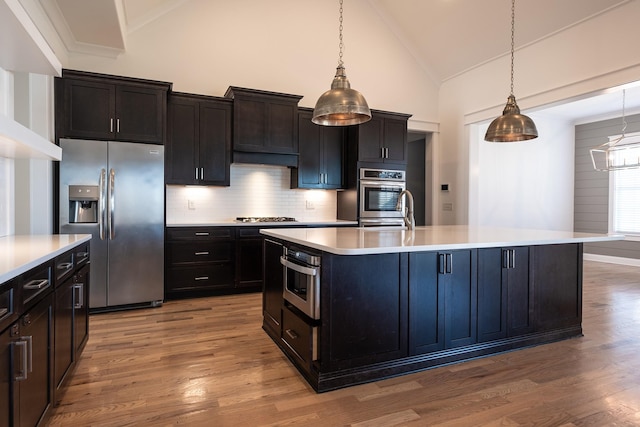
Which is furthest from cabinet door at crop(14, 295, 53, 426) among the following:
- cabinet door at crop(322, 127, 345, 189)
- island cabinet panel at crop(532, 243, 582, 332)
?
cabinet door at crop(322, 127, 345, 189)

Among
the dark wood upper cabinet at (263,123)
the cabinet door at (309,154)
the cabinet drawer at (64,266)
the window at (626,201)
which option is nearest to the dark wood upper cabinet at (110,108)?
the dark wood upper cabinet at (263,123)

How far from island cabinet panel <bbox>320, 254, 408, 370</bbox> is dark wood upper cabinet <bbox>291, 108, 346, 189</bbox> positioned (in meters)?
3.03

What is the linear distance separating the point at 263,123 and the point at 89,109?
76.2 inches

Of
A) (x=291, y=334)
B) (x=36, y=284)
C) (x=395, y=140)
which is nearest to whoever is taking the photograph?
(x=36, y=284)

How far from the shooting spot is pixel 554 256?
10.0 ft

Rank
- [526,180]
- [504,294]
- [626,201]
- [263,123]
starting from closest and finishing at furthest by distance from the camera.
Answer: [504,294] → [263,123] → [626,201] → [526,180]

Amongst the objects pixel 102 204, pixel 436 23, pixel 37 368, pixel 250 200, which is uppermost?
pixel 436 23

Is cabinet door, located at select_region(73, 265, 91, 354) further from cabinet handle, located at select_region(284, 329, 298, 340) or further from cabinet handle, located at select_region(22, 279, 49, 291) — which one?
cabinet handle, located at select_region(284, 329, 298, 340)

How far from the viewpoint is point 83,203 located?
378 cm

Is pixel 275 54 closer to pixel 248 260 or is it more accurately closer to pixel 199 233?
pixel 199 233

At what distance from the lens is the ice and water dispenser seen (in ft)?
12.1

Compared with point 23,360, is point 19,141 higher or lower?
higher

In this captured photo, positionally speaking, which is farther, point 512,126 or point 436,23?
point 436,23


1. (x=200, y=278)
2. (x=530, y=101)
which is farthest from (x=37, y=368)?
(x=530, y=101)
